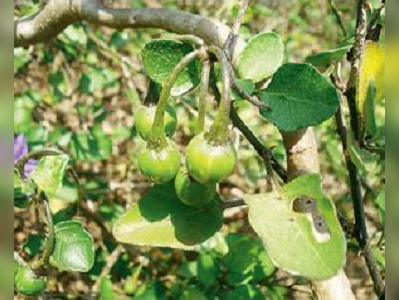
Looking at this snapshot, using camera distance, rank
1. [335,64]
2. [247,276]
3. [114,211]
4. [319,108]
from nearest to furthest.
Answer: [319,108] < [335,64] < [247,276] < [114,211]

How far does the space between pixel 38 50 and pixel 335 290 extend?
1.55 m

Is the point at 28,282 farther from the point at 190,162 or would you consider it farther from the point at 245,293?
the point at 245,293

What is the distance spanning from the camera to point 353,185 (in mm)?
899

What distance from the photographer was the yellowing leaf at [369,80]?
733 mm

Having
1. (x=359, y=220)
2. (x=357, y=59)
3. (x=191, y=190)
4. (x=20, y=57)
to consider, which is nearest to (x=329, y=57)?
(x=357, y=59)

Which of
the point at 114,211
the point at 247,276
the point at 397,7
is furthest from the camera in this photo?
the point at 114,211

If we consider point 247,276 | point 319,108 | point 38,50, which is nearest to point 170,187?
point 319,108

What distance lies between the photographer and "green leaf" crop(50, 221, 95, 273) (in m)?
0.86

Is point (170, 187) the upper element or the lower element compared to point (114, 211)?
upper

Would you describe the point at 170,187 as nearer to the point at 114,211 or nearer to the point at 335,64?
the point at 335,64

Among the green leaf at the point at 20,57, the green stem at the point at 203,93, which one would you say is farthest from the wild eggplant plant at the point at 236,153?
the green leaf at the point at 20,57

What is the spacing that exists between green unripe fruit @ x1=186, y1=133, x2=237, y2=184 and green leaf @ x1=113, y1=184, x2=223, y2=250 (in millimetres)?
142

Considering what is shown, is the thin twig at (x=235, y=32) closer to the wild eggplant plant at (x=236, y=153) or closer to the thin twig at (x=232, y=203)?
the wild eggplant plant at (x=236, y=153)

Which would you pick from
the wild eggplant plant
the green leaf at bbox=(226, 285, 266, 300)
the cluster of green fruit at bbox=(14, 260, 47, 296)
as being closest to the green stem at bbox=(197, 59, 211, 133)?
the wild eggplant plant
